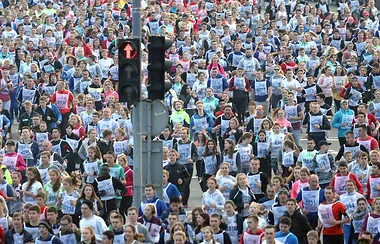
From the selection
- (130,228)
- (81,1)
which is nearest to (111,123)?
(130,228)

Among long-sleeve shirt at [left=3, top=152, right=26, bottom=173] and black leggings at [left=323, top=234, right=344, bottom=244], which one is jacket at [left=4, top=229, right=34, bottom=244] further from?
long-sleeve shirt at [left=3, top=152, right=26, bottom=173]

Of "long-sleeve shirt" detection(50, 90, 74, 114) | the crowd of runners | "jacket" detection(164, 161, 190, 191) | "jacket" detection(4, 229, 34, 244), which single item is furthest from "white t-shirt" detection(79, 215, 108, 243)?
"long-sleeve shirt" detection(50, 90, 74, 114)

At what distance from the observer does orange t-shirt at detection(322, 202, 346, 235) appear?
20375 millimetres

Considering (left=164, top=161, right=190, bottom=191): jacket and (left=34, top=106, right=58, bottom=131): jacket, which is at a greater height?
(left=34, top=106, right=58, bottom=131): jacket

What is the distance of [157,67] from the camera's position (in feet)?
58.5

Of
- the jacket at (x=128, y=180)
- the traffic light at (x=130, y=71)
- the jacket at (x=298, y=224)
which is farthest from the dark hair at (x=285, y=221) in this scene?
the jacket at (x=128, y=180)

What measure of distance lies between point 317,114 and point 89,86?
5903 mm

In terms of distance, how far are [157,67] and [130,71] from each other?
457mm

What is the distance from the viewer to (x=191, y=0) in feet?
141

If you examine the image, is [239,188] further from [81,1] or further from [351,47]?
[81,1]

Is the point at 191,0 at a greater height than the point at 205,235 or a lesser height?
greater

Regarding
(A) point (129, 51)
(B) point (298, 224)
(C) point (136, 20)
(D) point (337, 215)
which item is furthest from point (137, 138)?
(D) point (337, 215)

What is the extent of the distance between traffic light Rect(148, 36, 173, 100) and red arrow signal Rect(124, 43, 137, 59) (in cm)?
38

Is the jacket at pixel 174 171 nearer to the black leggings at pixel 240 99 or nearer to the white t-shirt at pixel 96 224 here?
the white t-shirt at pixel 96 224
